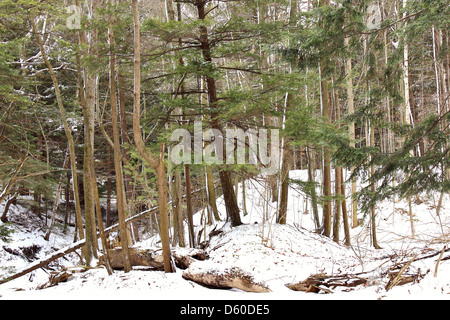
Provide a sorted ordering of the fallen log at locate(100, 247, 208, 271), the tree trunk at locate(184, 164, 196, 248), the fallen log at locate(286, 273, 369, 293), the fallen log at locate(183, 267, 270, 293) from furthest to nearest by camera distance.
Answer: the tree trunk at locate(184, 164, 196, 248) → the fallen log at locate(100, 247, 208, 271) → the fallen log at locate(183, 267, 270, 293) → the fallen log at locate(286, 273, 369, 293)

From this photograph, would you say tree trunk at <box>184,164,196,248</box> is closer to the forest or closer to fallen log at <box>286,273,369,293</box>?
the forest

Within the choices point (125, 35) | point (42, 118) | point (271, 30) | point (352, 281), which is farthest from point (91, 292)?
point (42, 118)

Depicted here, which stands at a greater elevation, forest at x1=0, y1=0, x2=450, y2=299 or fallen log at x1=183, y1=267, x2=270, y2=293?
forest at x1=0, y1=0, x2=450, y2=299

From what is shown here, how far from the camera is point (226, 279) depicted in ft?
13.0

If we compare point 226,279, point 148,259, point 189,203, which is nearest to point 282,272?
point 226,279

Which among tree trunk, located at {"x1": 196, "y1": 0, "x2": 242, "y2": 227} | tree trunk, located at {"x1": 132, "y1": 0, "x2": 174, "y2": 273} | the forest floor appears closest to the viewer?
the forest floor

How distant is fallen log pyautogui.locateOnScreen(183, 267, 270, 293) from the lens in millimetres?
3825

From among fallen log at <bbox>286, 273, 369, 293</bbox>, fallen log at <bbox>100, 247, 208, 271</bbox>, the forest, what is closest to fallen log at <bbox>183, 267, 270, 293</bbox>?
the forest

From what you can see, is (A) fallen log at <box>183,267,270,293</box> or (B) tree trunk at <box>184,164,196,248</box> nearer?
(A) fallen log at <box>183,267,270,293</box>

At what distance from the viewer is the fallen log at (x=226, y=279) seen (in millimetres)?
3825

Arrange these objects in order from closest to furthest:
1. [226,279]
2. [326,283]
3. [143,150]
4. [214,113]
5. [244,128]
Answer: [326,283], [226,279], [143,150], [214,113], [244,128]

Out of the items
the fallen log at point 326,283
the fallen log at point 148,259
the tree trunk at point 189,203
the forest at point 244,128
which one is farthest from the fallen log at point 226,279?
the tree trunk at point 189,203

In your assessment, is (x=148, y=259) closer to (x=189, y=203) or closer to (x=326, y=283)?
(x=189, y=203)
